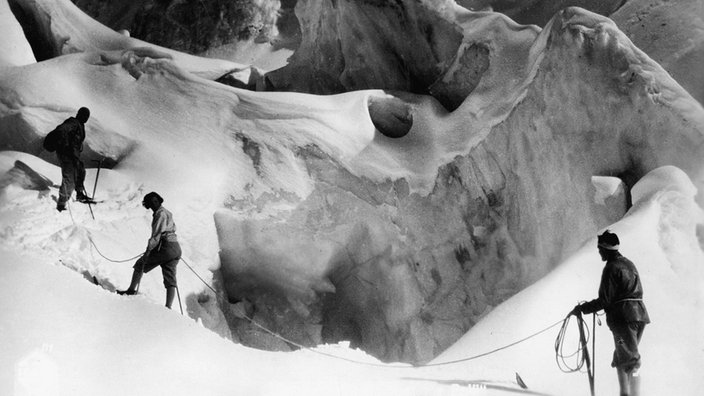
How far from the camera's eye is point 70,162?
7.02 m

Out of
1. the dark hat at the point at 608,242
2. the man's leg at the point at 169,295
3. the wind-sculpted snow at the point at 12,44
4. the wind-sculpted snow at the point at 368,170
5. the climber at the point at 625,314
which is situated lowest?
the wind-sculpted snow at the point at 368,170

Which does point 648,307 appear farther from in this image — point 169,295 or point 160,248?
point 160,248

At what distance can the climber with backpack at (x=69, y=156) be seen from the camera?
22.7 ft

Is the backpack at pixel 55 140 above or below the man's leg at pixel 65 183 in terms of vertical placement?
above

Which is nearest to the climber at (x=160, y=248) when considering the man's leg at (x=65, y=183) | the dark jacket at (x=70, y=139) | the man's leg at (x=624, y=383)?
the man's leg at (x=65, y=183)

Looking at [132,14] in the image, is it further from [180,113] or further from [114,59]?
[180,113]

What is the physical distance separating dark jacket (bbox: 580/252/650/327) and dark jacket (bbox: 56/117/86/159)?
14.2 feet

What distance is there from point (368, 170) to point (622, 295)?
13.4 ft

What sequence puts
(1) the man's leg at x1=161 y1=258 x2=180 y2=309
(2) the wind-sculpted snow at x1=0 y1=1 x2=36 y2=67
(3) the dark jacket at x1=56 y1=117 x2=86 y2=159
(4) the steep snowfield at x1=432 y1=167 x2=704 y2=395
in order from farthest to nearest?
(2) the wind-sculpted snow at x1=0 y1=1 x2=36 y2=67 → (3) the dark jacket at x1=56 y1=117 x2=86 y2=159 → (1) the man's leg at x1=161 y1=258 x2=180 y2=309 → (4) the steep snowfield at x1=432 y1=167 x2=704 y2=395

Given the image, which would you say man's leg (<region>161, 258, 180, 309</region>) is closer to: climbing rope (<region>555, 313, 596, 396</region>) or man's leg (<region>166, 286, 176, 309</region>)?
man's leg (<region>166, 286, 176, 309</region>)

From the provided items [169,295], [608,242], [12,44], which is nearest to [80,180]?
[169,295]

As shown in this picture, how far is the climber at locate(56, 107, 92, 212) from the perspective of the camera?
690cm

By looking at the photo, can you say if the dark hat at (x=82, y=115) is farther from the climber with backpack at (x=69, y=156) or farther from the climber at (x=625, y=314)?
the climber at (x=625, y=314)

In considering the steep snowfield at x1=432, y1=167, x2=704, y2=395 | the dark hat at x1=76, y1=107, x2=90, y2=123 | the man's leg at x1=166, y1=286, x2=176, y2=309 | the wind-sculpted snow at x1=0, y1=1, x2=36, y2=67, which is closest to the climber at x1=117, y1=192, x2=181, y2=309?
the man's leg at x1=166, y1=286, x2=176, y2=309
